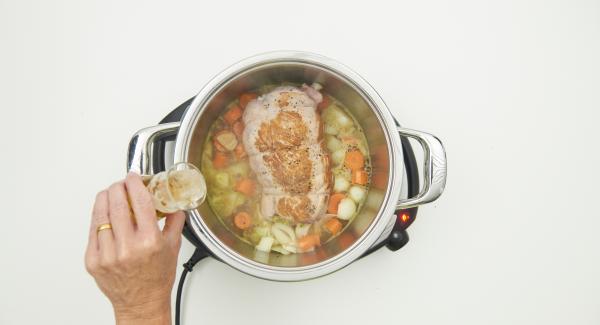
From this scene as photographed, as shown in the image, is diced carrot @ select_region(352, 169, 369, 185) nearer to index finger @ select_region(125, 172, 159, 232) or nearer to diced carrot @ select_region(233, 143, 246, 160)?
diced carrot @ select_region(233, 143, 246, 160)

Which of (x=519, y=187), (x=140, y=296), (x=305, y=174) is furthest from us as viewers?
(x=519, y=187)

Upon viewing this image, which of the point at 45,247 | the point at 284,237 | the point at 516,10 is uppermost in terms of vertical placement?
the point at 516,10

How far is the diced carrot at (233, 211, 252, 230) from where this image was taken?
3.23ft

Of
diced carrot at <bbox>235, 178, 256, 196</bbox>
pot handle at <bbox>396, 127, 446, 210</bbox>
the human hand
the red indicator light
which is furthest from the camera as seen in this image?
diced carrot at <bbox>235, 178, 256, 196</bbox>

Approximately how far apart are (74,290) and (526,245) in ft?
4.14

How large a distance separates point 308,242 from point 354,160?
9.7 inches

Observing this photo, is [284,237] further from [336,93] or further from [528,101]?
[528,101]

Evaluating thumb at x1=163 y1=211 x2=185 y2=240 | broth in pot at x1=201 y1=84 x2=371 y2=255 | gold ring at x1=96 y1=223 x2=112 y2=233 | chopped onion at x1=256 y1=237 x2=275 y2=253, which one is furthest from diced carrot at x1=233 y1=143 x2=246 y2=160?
gold ring at x1=96 y1=223 x2=112 y2=233

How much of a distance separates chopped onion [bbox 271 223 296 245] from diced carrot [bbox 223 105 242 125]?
0.97ft

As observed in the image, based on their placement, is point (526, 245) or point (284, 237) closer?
point (284, 237)

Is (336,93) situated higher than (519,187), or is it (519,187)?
(336,93)

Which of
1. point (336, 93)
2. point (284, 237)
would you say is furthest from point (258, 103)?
point (284, 237)

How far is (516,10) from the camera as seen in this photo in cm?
108

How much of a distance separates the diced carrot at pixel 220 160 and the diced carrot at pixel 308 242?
28 centimetres
